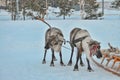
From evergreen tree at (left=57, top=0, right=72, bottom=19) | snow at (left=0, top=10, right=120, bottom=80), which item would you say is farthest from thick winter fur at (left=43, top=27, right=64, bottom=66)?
evergreen tree at (left=57, top=0, right=72, bottom=19)

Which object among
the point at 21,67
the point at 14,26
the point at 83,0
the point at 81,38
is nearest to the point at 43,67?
the point at 21,67

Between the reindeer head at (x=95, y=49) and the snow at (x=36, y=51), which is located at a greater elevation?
the reindeer head at (x=95, y=49)

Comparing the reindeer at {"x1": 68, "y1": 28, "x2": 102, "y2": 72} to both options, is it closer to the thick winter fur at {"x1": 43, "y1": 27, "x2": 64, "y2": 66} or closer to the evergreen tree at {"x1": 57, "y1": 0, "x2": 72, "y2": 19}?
the thick winter fur at {"x1": 43, "y1": 27, "x2": 64, "y2": 66}

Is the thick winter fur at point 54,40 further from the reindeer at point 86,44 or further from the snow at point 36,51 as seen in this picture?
the snow at point 36,51

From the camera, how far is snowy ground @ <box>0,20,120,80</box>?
29.0ft

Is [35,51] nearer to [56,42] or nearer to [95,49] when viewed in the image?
[56,42]

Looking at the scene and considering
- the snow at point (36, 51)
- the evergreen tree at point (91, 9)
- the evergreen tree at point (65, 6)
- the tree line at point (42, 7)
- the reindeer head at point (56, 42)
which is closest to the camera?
the snow at point (36, 51)

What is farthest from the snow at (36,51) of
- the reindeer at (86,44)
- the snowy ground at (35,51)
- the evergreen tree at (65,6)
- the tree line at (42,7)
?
the evergreen tree at (65,6)

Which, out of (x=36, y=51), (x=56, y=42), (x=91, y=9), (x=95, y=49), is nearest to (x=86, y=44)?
(x=95, y=49)

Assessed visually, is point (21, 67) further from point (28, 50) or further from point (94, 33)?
point (94, 33)

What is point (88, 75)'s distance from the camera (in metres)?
8.81

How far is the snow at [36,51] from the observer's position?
348 inches

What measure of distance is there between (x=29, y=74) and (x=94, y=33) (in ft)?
35.7

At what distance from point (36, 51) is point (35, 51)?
0.13 feet
